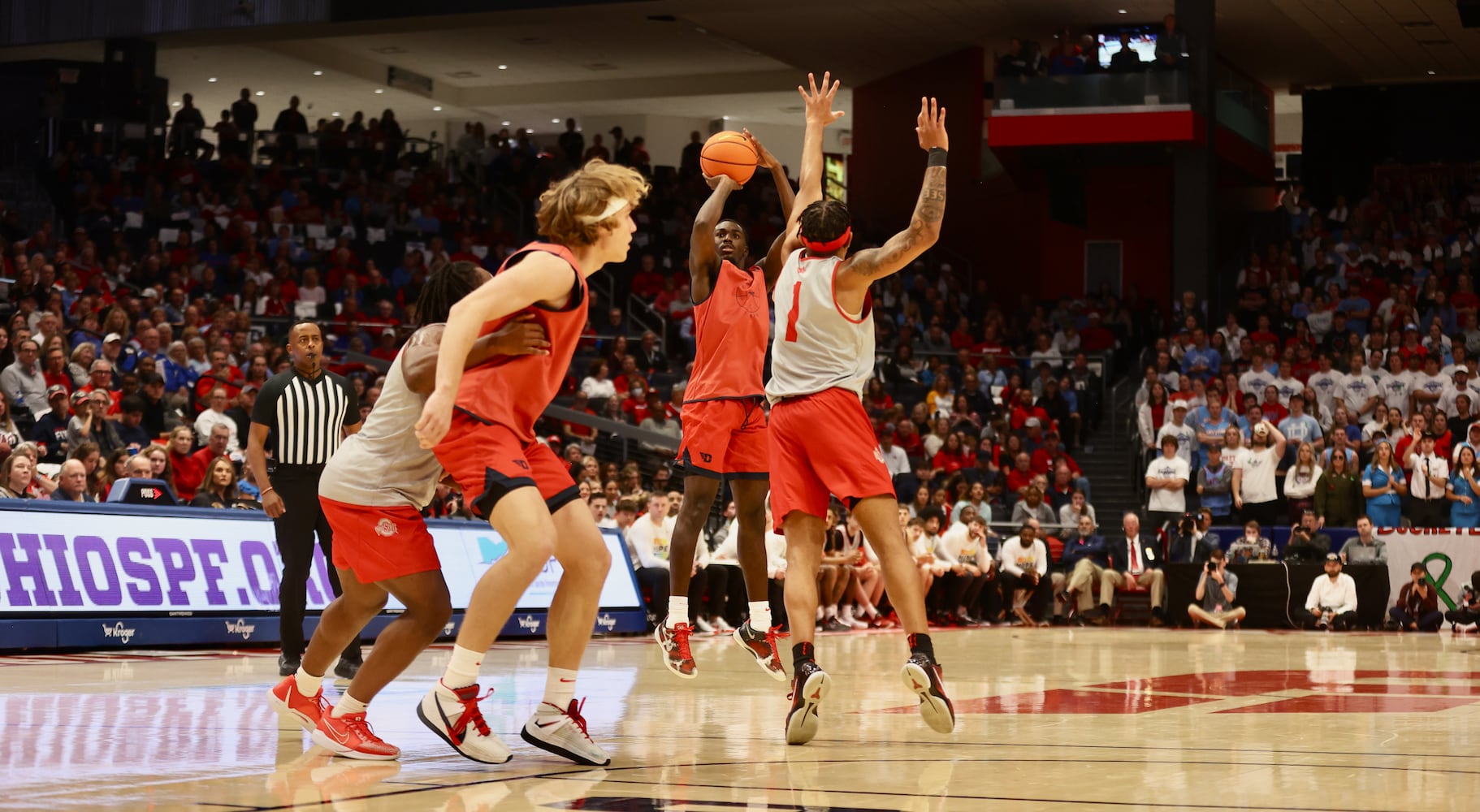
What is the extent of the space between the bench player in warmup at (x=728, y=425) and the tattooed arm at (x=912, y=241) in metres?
1.38

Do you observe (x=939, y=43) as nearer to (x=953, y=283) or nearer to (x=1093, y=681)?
(x=953, y=283)

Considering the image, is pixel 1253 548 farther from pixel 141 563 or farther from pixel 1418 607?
pixel 141 563

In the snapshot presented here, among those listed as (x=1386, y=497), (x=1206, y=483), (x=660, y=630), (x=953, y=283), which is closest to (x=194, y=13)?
(x=953, y=283)

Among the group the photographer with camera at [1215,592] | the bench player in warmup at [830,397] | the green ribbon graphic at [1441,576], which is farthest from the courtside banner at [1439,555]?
the bench player in warmup at [830,397]

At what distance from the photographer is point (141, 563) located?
1065 centimetres

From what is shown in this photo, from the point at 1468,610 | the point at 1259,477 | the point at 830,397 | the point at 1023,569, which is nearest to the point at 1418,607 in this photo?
the point at 1468,610

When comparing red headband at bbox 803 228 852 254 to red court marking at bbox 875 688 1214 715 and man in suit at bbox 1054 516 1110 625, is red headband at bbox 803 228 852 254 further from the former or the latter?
→ man in suit at bbox 1054 516 1110 625

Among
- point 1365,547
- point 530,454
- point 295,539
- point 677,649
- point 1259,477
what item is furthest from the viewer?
point 1259,477

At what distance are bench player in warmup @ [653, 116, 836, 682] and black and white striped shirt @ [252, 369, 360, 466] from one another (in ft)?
5.69

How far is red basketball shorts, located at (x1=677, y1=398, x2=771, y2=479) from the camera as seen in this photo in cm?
760

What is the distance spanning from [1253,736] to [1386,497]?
45.0ft

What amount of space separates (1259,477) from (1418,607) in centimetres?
256

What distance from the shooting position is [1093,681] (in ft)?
27.9

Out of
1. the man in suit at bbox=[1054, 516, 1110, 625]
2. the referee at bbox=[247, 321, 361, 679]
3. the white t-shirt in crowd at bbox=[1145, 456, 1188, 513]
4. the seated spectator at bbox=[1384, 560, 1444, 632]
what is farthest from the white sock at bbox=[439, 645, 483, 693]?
the white t-shirt in crowd at bbox=[1145, 456, 1188, 513]
